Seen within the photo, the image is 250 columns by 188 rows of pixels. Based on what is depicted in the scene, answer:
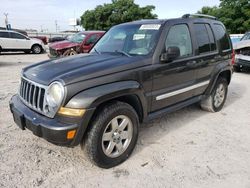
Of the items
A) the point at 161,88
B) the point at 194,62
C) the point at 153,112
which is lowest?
the point at 153,112

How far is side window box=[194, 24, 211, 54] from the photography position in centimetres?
454

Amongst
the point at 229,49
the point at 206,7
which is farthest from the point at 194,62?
the point at 206,7

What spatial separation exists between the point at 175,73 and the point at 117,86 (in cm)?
124

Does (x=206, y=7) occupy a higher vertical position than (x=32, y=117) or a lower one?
higher

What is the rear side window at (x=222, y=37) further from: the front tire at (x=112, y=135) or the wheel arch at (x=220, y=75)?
the front tire at (x=112, y=135)

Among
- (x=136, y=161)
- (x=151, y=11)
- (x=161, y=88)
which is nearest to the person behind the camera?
(x=136, y=161)

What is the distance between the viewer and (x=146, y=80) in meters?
3.55

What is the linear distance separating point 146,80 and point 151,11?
37.6 m

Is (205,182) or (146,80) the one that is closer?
(205,182)

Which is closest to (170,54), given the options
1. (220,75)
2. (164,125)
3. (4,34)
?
(164,125)

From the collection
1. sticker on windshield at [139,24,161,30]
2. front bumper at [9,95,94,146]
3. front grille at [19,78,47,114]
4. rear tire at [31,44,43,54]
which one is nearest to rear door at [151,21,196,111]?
sticker on windshield at [139,24,161,30]

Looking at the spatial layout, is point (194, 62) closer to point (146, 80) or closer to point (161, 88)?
point (161, 88)

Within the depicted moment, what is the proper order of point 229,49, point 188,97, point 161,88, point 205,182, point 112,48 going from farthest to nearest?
point 229,49
point 188,97
point 112,48
point 161,88
point 205,182

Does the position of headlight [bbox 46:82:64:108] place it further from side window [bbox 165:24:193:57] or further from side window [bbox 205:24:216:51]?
side window [bbox 205:24:216:51]
